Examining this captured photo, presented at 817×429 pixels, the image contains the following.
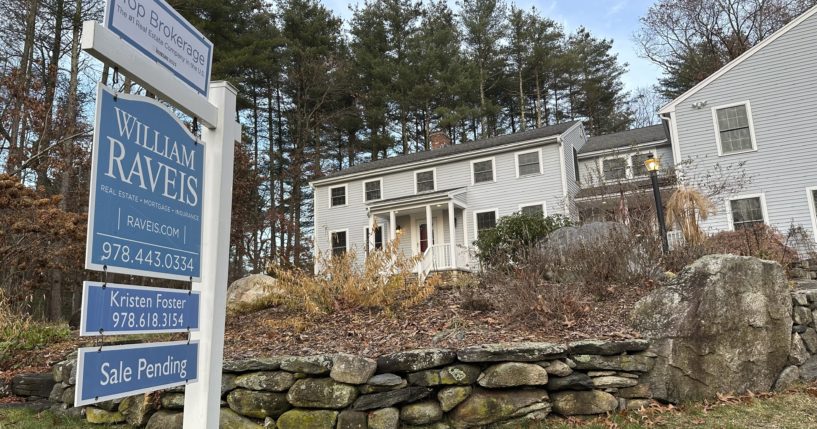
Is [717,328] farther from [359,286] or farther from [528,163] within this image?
[528,163]

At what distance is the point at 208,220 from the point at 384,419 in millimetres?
2320

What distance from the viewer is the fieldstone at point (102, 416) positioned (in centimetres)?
471

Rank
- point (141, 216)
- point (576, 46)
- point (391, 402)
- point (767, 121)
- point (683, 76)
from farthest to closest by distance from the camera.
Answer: point (576, 46), point (683, 76), point (767, 121), point (391, 402), point (141, 216)

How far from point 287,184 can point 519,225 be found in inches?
617

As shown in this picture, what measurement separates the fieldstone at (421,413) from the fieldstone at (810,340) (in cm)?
407

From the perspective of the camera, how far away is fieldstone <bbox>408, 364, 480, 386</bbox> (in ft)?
13.7

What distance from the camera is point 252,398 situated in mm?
4266

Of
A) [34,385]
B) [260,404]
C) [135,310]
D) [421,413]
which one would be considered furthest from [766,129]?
[34,385]

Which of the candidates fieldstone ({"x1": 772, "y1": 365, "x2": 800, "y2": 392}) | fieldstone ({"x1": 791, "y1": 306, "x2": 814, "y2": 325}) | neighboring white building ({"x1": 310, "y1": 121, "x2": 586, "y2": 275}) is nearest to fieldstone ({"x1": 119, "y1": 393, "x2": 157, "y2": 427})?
fieldstone ({"x1": 772, "y1": 365, "x2": 800, "y2": 392})

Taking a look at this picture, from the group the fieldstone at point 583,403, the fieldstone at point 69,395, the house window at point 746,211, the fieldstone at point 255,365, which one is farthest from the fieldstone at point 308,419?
the house window at point 746,211

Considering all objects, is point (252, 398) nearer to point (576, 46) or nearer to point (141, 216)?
point (141, 216)

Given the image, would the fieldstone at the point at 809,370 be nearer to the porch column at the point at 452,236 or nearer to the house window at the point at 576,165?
the porch column at the point at 452,236

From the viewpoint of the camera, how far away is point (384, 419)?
405cm

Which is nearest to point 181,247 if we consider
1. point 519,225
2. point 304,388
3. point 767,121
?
point 304,388
